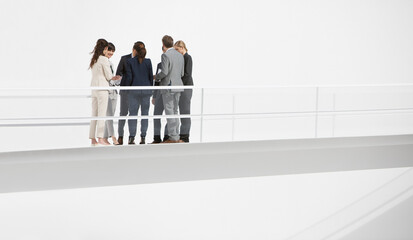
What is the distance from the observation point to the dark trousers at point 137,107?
8.26m

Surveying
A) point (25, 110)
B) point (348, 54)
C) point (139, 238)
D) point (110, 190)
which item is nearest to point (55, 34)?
point (110, 190)

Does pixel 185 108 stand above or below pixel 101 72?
below

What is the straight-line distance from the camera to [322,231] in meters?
19.5

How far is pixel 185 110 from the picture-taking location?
28.0ft

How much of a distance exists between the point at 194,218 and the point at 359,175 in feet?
16.5

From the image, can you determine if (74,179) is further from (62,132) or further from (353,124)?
(353,124)

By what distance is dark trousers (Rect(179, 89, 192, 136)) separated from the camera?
27.8 feet

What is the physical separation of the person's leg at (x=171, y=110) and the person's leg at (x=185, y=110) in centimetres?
7

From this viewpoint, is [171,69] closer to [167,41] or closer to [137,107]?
[167,41]

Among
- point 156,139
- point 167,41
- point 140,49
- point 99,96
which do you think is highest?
point 167,41

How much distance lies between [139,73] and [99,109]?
2.23 ft

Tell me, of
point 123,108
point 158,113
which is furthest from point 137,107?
point 158,113

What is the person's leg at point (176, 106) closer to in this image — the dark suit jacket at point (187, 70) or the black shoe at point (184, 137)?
the black shoe at point (184, 137)

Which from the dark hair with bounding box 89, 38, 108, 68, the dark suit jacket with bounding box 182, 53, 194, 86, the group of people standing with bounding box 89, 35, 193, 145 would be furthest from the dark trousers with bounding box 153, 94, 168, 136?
the dark hair with bounding box 89, 38, 108, 68
